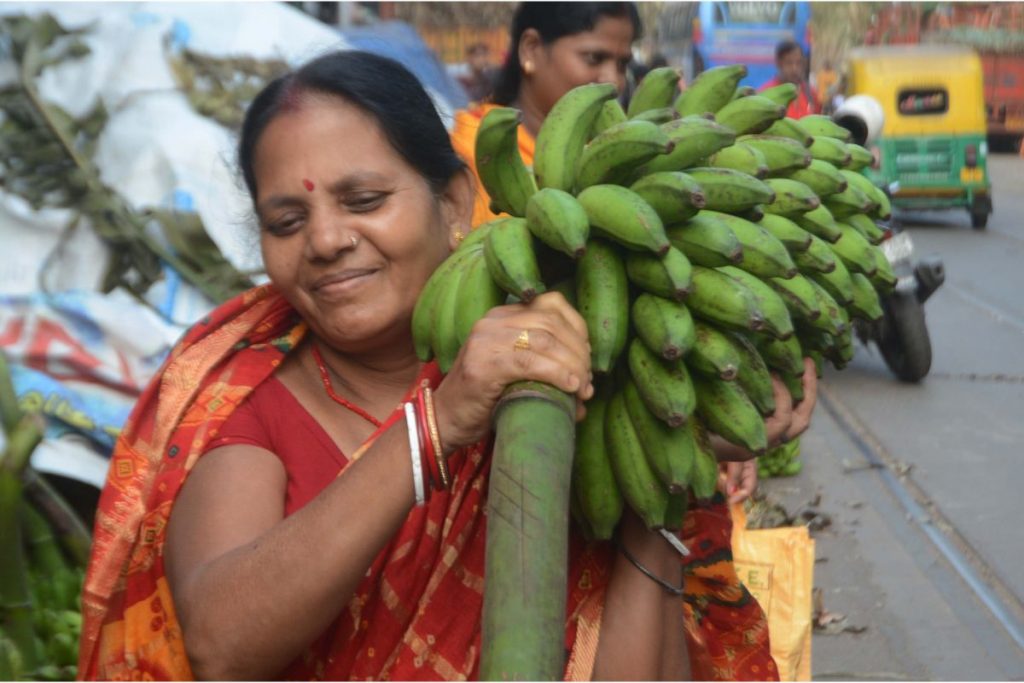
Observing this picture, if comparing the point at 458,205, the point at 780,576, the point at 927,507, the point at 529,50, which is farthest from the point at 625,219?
the point at 927,507

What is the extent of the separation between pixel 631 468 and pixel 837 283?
47cm

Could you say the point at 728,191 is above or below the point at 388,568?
above

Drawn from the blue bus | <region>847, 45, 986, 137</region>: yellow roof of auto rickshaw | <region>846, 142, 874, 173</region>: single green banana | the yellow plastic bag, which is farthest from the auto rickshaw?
<region>846, 142, 874, 173</region>: single green banana

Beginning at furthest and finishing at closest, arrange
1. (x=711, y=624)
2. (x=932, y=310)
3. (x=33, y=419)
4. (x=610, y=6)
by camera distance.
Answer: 1. (x=932, y=310)
2. (x=610, y=6)
3. (x=33, y=419)
4. (x=711, y=624)

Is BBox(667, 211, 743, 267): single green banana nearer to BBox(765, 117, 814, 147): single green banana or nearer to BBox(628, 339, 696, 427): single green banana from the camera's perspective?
BBox(628, 339, 696, 427): single green banana

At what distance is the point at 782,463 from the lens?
5527 mm

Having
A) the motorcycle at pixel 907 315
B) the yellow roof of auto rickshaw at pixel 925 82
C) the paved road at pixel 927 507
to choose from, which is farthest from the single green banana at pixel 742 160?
the yellow roof of auto rickshaw at pixel 925 82

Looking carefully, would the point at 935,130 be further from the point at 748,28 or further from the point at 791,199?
the point at 791,199

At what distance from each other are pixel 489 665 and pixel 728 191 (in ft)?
2.40

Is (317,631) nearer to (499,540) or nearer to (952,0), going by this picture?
(499,540)

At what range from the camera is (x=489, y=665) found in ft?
3.33

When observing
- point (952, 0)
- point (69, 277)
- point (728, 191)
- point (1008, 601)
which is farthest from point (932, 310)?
point (952, 0)

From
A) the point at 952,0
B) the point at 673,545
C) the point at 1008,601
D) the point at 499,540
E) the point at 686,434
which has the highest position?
the point at 499,540

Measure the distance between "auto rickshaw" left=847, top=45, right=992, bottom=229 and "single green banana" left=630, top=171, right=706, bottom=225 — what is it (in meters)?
12.2
